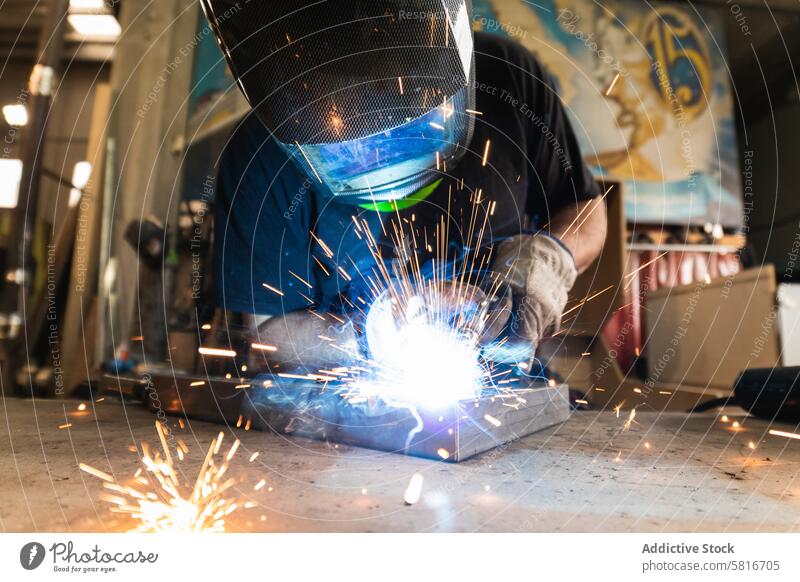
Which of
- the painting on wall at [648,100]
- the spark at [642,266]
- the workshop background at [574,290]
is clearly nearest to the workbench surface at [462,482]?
the workshop background at [574,290]

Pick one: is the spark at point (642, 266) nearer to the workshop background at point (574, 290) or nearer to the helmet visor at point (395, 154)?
the workshop background at point (574, 290)

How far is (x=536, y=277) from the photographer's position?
2.09ft

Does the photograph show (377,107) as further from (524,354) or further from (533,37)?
(533,37)

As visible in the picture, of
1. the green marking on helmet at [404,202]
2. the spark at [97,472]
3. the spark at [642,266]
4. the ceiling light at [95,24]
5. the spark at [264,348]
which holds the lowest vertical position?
the spark at [97,472]

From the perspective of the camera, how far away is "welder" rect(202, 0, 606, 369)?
391mm

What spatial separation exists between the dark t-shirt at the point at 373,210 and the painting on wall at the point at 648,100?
23.6 inches

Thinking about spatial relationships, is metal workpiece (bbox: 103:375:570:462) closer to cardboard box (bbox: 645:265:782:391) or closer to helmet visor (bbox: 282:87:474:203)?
helmet visor (bbox: 282:87:474:203)

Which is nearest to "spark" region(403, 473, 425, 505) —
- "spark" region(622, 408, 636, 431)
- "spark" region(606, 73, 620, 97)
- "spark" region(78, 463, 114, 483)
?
"spark" region(78, 463, 114, 483)

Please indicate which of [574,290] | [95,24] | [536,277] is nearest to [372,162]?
[536,277]

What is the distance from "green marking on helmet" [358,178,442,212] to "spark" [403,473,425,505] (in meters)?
0.43

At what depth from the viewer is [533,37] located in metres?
1.33

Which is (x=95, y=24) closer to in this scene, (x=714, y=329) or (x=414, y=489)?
(x=414, y=489)

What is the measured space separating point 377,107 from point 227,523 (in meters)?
0.35

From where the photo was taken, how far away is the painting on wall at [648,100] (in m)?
1.34
